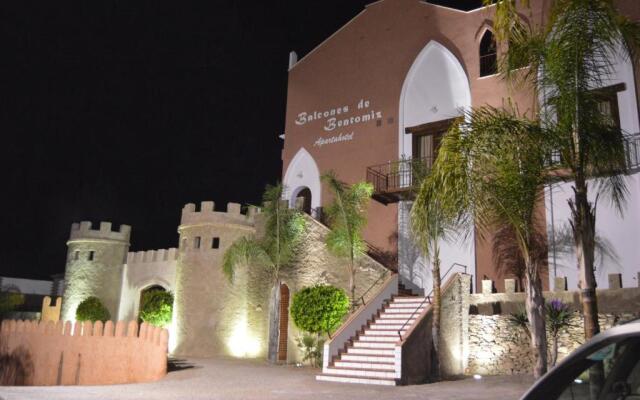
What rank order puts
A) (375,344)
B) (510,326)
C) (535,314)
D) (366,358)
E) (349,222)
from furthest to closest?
(349,222) → (510,326) → (375,344) → (366,358) → (535,314)

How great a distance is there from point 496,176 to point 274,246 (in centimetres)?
1157

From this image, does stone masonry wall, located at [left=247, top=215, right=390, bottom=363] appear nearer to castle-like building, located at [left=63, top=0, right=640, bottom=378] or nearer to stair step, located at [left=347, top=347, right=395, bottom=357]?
castle-like building, located at [left=63, top=0, right=640, bottom=378]

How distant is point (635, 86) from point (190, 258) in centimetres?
1695

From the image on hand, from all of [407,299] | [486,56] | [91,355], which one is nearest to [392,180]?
[407,299]

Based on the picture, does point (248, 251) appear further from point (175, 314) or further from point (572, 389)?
point (572, 389)

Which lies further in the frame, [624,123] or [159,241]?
[159,241]

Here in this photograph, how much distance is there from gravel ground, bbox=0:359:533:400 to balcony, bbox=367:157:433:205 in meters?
7.48

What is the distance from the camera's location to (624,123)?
1605 centimetres

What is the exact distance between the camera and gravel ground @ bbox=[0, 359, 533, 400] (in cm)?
1034

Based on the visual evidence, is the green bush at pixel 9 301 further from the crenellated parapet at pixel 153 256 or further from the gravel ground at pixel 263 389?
the gravel ground at pixel 263 389

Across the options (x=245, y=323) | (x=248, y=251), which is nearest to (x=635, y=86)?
(x=248, y=251)

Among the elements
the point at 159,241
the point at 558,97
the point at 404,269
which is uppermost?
the point at 159,241

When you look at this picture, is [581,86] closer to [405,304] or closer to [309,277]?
[405,304]

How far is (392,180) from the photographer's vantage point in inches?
811
